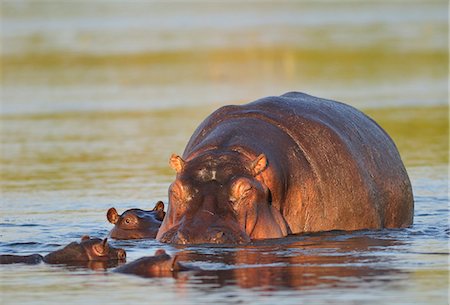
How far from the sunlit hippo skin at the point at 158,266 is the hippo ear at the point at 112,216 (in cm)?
174

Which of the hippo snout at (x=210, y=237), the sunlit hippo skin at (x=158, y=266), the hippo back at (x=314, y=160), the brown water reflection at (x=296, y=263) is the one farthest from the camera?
the hippo back at (x=314, y=160)

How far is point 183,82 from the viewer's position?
77.2ft

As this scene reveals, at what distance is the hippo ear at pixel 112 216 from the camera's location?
392 inches

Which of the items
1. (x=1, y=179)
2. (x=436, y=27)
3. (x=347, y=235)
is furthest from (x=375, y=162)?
(x=436, y=27)

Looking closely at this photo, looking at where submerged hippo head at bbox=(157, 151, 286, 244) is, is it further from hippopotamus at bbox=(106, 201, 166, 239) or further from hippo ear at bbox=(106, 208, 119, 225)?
hippo ear at bbox=(106, 208, 119, 225)

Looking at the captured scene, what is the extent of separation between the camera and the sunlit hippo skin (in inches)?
320

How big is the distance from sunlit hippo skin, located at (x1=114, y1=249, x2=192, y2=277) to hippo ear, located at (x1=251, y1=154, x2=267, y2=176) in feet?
3.29

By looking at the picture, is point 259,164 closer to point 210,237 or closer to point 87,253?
point 210,237

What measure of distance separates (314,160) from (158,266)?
1.80 m

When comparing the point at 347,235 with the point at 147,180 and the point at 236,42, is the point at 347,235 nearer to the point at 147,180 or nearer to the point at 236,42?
the point at 147,180

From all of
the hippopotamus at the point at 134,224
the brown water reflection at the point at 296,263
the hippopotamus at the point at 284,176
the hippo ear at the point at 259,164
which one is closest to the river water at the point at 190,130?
the brown water reflection at the point at 296,263

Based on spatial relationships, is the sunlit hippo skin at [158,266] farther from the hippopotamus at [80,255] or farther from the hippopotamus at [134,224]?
the hippopotamus at [134,224]

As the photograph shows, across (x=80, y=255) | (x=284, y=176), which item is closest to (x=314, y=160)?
(x=284, y=176)

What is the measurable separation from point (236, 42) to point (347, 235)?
908 inches
